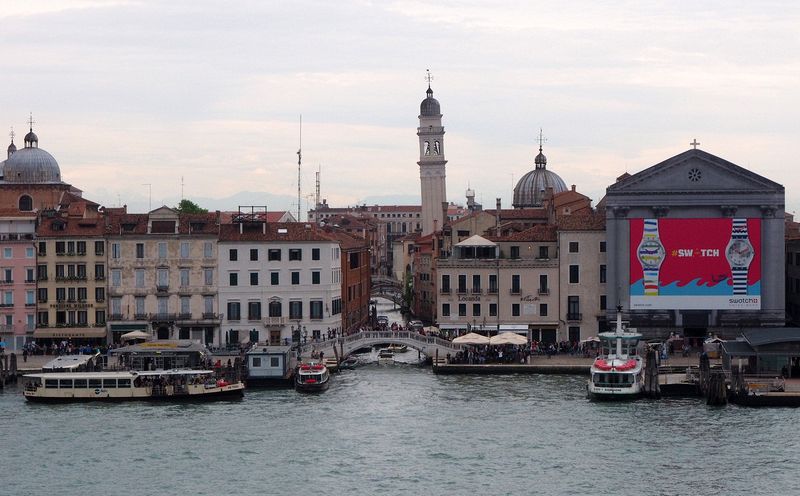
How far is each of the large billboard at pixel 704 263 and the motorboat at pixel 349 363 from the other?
48.6 feet

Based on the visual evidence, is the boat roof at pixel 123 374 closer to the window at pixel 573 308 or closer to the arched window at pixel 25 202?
the window at pixel 573 308

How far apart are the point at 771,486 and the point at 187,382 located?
27.9 meters

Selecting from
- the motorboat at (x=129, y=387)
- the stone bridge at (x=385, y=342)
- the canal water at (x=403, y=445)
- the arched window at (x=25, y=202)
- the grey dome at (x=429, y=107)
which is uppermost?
the grey dome at (x=429, y=107)

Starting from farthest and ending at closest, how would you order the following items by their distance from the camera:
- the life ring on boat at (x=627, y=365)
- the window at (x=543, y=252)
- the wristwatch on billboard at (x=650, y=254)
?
the window at (x=543, y=252), the wristwatch on billboard at (x=650, y=254), the life ring on boat at (x=627, y=365)

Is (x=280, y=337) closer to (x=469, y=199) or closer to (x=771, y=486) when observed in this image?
(x=771, y=486)

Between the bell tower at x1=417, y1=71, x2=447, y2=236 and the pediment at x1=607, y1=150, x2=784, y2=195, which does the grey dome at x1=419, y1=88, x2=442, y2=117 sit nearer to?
the bell tower at x1=417, y1=71, x2=447, y2=236

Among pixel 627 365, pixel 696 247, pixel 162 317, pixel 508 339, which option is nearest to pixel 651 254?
pixel 696 247

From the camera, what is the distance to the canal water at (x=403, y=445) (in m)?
51.3

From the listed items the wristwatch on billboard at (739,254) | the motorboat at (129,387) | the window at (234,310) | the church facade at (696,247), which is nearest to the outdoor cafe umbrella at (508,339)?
the church facade at (696,247)

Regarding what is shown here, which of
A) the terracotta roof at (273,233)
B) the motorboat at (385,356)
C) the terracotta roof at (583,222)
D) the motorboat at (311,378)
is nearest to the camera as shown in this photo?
the motorboat at (311,378)

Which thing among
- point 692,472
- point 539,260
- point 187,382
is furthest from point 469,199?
point 692,472

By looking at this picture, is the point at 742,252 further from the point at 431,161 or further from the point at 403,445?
the point at 431,161

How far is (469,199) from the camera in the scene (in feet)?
549

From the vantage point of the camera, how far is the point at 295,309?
268 ft
